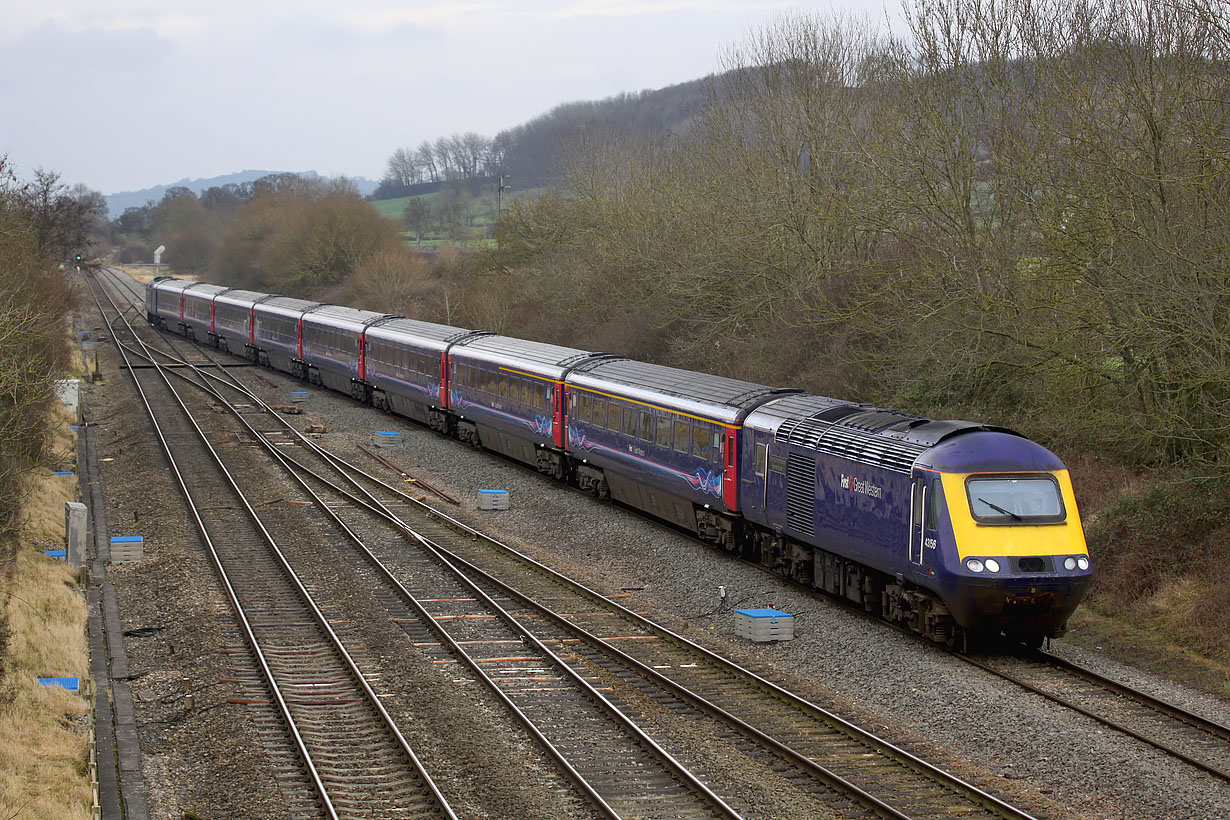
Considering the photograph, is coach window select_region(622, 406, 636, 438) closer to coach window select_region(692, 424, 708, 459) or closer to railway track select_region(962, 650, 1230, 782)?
coach window select_region(692, 424, 708, 459)

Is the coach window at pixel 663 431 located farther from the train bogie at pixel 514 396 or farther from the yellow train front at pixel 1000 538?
the yellow train front at pixel 1000 538

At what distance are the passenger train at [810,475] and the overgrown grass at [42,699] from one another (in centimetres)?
975

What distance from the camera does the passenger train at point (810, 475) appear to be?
46.3 ft

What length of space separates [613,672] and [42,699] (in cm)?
646

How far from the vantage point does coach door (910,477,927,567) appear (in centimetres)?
1459

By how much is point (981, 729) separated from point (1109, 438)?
26.9 feet

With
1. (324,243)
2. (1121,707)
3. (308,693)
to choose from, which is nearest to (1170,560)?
(1121,707)

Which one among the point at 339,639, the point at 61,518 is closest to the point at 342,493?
the point at 61,518

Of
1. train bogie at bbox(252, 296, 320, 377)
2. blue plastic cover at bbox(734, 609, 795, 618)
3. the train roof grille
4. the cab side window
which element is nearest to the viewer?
the cab side window

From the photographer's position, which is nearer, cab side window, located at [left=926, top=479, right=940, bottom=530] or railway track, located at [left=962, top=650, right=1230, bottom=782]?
railway track, located at [left=962, top=650, right=1230, bottom=782]

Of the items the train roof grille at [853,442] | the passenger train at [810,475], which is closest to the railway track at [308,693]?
the passenger train at [810,475]

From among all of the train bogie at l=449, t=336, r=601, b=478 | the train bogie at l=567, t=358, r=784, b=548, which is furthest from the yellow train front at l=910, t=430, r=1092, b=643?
the train bogie at l=449, t=336, r=601, b=478

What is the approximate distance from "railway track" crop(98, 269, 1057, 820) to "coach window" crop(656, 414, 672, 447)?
11.4 feet

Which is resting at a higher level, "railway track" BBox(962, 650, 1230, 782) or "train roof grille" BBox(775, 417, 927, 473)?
"train roof grille" BBox(775, 417, 927, 473)
